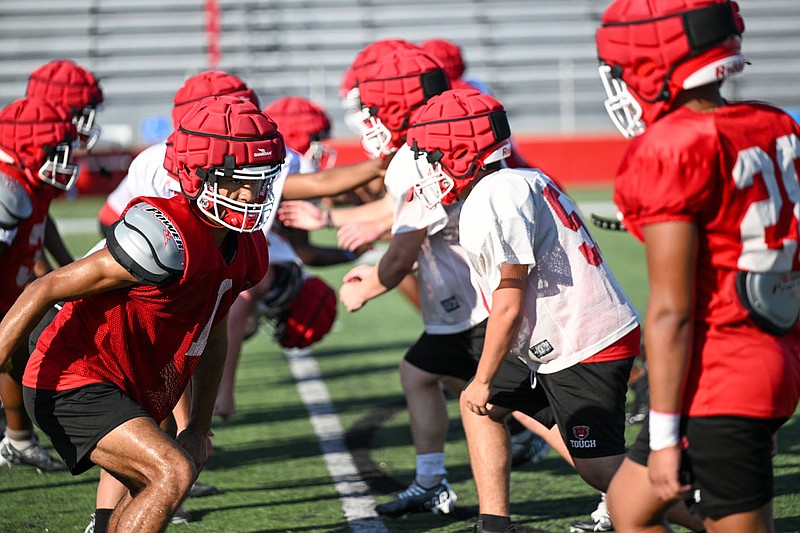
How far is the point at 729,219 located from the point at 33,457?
3906 mm

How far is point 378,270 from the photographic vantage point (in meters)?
4.42

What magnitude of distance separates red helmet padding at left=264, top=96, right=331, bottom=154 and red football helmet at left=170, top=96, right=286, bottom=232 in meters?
3.06

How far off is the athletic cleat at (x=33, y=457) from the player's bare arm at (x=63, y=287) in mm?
2164

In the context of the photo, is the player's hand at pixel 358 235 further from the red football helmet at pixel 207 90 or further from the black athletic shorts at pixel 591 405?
the black athletic shorts at pixel 591 405

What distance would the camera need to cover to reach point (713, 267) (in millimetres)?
2605

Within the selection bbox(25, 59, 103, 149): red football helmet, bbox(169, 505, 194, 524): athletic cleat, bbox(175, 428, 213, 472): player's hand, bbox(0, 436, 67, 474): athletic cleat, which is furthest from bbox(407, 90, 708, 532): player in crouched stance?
bbox(25, 59, 103, 149): red football helmet

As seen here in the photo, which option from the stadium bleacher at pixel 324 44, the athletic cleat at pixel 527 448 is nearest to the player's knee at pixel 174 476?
the athletic cleat at pixel 527 448

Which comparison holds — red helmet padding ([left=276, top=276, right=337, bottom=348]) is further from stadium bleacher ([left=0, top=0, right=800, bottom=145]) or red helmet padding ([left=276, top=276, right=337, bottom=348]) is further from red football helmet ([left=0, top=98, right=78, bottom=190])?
stadium bleacher ([left=0, top=0, right=800, bottom=145])

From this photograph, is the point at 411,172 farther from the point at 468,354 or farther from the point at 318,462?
the point at 318,462

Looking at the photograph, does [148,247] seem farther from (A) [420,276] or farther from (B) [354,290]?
(A) [420,276]

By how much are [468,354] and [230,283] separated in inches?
56.4

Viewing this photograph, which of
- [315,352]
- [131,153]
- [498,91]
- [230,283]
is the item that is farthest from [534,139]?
[230,283]

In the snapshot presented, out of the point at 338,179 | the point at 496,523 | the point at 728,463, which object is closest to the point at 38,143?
the point at 338,179

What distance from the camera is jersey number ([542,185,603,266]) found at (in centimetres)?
374
